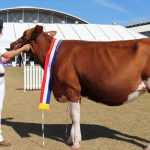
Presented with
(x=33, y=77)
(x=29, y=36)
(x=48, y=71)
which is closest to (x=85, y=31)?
(x=33, y=77)

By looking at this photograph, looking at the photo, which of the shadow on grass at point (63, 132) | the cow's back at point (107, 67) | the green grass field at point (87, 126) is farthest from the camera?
the shadow on grass at point (63, 132)

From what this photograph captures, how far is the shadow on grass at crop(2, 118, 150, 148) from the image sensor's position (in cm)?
912

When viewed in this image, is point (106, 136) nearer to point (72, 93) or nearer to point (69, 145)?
point (69, 145)

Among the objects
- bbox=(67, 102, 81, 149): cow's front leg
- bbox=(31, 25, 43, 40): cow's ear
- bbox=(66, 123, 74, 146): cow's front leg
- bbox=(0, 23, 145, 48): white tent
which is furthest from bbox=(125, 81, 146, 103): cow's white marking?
bbox=(0, 23, 145, 48): white tent

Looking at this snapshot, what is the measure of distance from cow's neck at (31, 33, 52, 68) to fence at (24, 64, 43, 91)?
39.9 feet

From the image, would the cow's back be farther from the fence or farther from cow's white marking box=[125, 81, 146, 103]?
the fence

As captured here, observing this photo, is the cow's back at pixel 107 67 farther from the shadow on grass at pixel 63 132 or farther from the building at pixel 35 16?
the building at pixel 35 16

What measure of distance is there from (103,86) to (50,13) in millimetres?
110639

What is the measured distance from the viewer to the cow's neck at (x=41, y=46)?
8.59 metres

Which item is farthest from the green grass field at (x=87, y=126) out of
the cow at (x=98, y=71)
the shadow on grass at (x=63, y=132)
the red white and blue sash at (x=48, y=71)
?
the red white and blue sash at (x=48, y=71)

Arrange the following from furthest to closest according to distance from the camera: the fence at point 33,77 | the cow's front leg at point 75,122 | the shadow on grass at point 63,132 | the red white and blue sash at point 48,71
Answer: the fence at point 33,77
the shadow on grass at point 63,132
the red white and blue sash at point 48,71
the cow's front leg at point 75,122

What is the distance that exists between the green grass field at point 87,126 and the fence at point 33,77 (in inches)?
207

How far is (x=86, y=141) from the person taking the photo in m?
8.82

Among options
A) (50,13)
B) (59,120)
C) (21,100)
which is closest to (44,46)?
(59,120)
